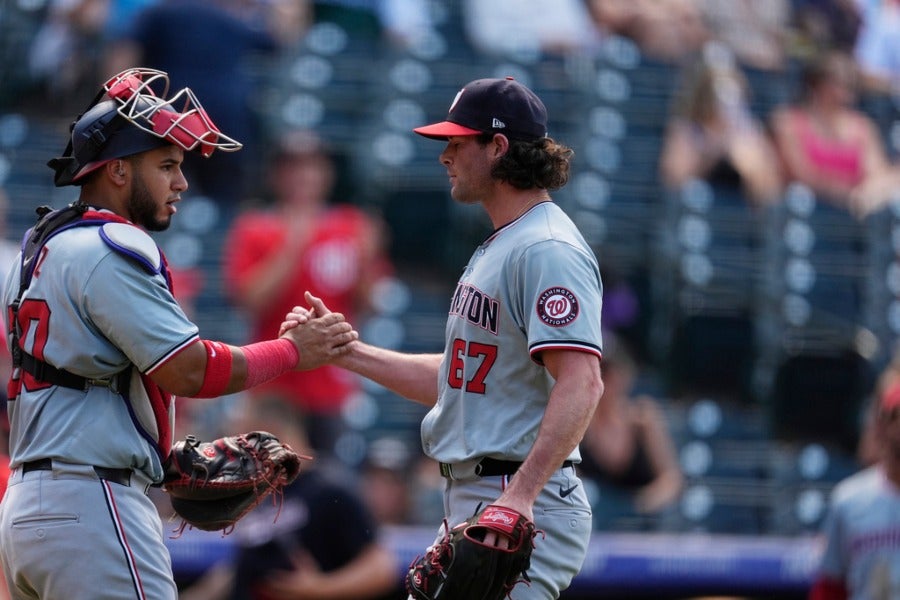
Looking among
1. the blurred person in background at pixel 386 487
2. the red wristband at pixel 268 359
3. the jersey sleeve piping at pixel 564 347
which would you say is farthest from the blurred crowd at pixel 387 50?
the jersey sleeve piping at pixel 564 347

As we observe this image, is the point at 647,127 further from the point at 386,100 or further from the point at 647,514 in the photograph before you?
the point at 647,514

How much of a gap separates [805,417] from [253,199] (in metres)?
3.74

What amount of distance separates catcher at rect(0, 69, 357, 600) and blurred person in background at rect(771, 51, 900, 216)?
6830 millimetres

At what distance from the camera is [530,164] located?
3.74 meters

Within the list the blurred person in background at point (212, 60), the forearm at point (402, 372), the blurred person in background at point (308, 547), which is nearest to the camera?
the forearm at point (402, 372)

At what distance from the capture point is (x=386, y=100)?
971 centimetres

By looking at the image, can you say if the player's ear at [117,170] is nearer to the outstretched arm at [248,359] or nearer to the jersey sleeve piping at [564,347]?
the outstretched arm at [248,359]

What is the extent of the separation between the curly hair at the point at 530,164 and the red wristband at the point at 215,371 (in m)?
0.86

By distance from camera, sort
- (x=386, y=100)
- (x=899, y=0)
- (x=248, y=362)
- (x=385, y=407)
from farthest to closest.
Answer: (x=899, y=0)
(x=386, y=100)
(x=385, y=407)
(x=248, y=362)

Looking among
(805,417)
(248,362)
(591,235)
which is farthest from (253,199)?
(248,362)

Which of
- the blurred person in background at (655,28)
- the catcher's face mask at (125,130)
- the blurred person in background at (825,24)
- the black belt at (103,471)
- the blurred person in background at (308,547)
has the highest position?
the blurred person in background at (825,24)

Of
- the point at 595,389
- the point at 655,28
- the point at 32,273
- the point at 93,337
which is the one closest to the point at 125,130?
the point at 32,273

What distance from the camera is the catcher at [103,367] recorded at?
3354mm

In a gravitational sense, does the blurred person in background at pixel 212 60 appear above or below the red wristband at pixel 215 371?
above
